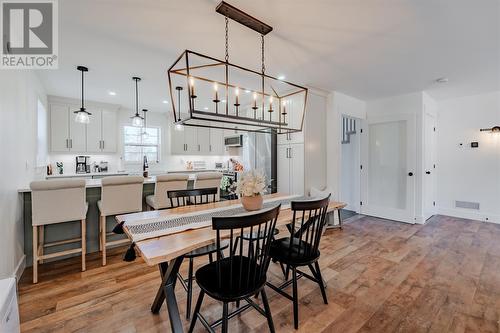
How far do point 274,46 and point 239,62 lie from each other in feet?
2.02

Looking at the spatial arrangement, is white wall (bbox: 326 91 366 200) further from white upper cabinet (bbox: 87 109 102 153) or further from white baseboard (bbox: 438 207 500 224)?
white upper cabinet (bbox: 87 109 102 153)

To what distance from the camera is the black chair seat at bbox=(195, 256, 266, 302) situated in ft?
4.56

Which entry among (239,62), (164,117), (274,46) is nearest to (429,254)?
(274,46)

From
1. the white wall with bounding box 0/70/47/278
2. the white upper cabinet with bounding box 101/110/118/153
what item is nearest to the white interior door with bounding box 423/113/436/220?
the white wall with bounding box 0/70/47/278

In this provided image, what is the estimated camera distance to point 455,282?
2.37 metres

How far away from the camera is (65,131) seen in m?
4.78

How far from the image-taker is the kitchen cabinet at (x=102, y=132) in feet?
16.7

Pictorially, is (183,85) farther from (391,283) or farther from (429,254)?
(429,254)

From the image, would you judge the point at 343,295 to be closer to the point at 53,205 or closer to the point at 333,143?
the point at 333,143

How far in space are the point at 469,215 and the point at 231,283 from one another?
18.9 ft

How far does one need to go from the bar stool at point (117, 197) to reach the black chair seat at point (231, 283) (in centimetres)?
176

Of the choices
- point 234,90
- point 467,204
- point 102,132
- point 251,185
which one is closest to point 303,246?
point 251,185

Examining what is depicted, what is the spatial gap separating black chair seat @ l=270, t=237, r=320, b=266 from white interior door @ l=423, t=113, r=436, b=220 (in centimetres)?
392

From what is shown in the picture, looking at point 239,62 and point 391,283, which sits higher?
point 239,62
